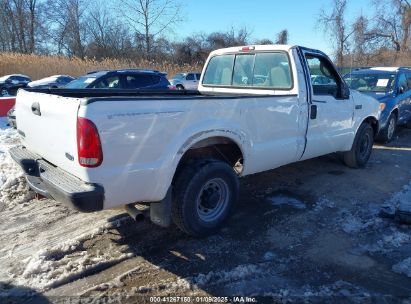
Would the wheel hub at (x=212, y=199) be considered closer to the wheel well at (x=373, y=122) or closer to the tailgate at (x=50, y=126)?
the tailgate at (x=50, y=126)

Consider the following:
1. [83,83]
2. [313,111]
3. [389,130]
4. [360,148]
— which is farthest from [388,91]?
[83,83]

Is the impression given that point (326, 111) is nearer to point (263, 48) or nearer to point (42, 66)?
point (263, 48)

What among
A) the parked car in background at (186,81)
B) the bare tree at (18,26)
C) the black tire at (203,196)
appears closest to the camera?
the black tire at (203,196)

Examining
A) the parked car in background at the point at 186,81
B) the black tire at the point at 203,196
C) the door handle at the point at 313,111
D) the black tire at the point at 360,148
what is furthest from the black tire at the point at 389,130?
the parked car in background at the point at 186,81

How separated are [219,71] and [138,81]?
20.3 ft

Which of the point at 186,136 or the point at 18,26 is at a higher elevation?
the point at 18,26

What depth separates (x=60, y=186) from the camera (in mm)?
3033

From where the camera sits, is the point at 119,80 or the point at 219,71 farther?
the point at 119,80

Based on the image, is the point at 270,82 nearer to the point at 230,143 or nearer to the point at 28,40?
the point at 230,143

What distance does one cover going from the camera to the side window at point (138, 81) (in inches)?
443

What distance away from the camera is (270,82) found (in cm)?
505

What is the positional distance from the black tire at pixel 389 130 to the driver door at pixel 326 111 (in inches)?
131

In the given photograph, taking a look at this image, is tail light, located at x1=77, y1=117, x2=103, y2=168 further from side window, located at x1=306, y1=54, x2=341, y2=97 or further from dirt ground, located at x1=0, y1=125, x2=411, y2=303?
side window, located at x1=306, y1=54, x2=341, y2=97

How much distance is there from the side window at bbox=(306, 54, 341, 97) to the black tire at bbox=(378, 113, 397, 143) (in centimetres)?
379
